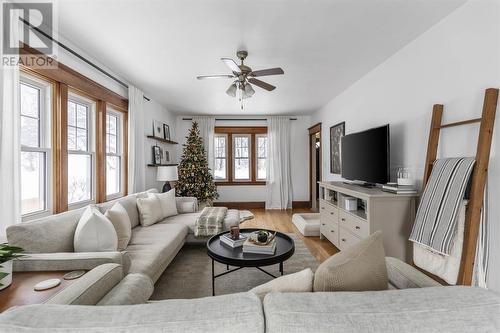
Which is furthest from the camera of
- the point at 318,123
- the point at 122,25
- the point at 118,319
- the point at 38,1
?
the point at 318,123

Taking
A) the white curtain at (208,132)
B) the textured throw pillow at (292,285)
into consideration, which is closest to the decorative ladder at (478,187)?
the textured throw pillow at (292,285)

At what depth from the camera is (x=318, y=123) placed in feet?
18.5

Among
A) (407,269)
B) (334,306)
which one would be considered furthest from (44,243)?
(407,269)

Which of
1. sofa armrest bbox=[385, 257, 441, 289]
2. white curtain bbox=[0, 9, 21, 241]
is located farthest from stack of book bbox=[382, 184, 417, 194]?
white curtain bbox=[0, 9, 21, 241]

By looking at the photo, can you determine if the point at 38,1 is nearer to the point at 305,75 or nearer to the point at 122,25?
the point at 122,25

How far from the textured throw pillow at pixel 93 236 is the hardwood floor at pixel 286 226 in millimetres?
2389

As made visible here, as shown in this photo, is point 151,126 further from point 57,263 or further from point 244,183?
point 57,263

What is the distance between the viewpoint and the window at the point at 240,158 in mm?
6465

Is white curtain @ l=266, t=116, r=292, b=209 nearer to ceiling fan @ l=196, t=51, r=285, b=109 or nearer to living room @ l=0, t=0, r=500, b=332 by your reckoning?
living room @ l=0, t=0, r=500, b=332

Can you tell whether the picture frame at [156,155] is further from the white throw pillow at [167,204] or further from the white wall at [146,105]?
→ the white throw pillow at [167,204]

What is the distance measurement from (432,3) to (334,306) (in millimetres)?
2417

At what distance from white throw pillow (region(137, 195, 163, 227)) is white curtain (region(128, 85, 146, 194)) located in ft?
2.40

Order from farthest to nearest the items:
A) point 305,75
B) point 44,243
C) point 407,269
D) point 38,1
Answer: point 305,75 → point 38,1 → point 44,243 → point 407,269

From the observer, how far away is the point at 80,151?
2.91m
